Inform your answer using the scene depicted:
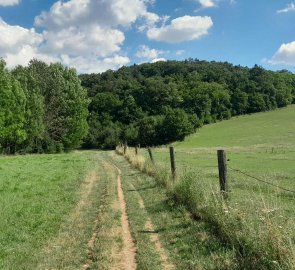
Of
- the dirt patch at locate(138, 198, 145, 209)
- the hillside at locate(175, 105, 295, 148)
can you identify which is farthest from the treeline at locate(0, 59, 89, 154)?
the dirt patch at locate(138, 198, 145, 209)

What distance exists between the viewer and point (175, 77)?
152750 mm

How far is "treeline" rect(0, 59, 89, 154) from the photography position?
2393 inches

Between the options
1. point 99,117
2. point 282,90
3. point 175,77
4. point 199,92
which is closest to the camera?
point 99,117

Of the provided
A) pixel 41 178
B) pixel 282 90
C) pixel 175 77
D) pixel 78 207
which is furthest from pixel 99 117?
pixel 78 207

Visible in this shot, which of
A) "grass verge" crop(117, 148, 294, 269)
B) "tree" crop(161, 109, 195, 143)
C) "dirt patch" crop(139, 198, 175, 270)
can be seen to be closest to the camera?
"grass verge" crop(117, 148, 294, 269)

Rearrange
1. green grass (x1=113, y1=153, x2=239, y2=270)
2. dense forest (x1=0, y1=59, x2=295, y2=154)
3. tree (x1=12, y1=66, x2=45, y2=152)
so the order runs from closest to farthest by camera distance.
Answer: green grass (x1=113, y1=153, x2=239, y2=270)
tree (x1=12, y1=66, x2=45, y2=152)
dense forest (x1=0, y1=59, x2=295, y2=154)

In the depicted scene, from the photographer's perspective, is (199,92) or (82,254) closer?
(82,254)

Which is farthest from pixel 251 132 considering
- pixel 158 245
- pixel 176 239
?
pixel 158 245

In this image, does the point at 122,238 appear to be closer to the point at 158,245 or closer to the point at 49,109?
the point at 158,245

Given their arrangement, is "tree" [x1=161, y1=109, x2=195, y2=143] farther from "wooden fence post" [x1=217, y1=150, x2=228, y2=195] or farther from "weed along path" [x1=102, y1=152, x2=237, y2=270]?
"wooden fence post" [x1=217, y1=150, x2=228, y2=195]

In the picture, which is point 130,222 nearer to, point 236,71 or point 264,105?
point 264,105

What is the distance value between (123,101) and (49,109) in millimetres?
55238

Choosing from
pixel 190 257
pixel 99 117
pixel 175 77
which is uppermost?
pixel 175 77

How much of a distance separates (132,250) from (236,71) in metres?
164
